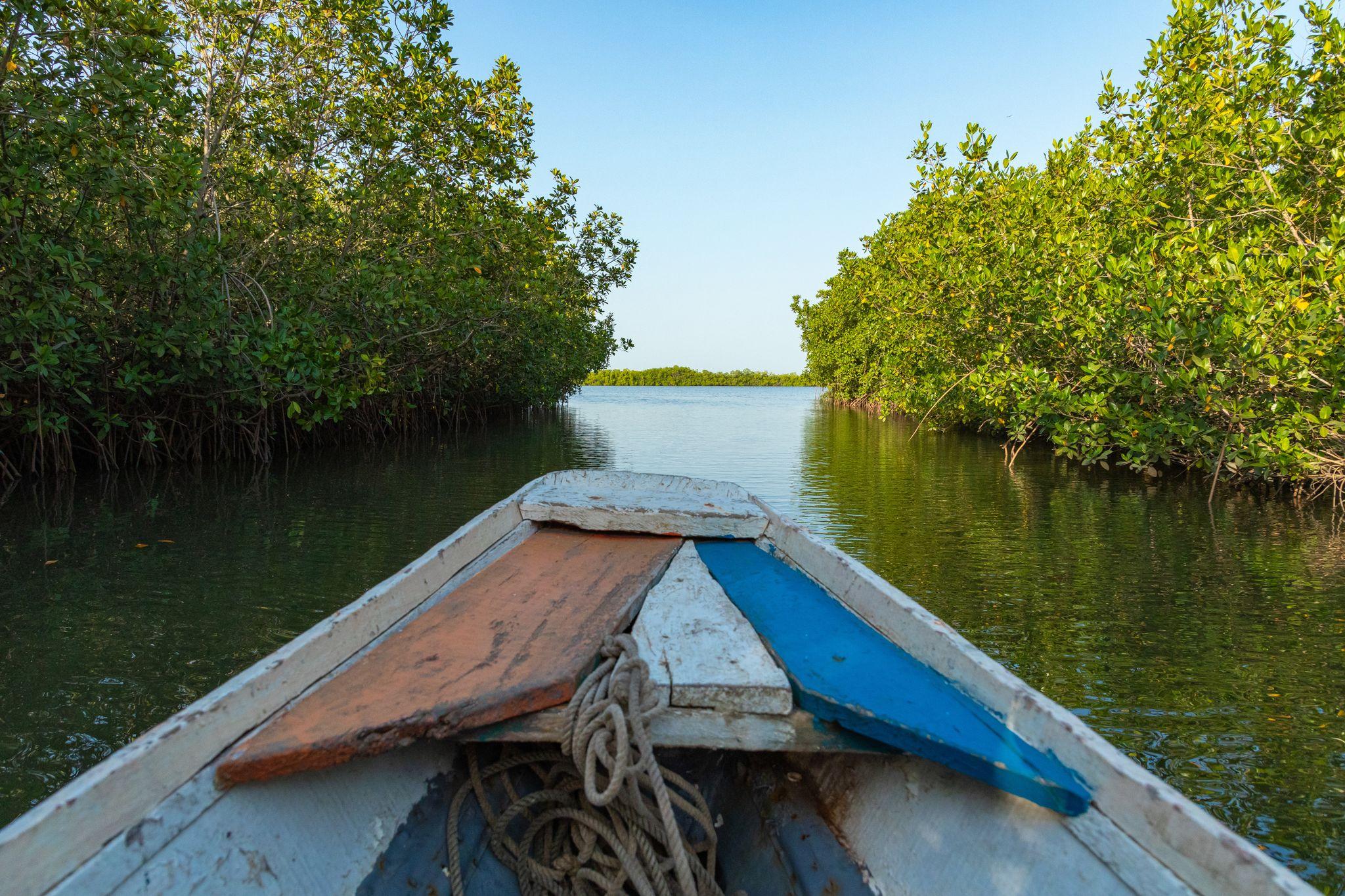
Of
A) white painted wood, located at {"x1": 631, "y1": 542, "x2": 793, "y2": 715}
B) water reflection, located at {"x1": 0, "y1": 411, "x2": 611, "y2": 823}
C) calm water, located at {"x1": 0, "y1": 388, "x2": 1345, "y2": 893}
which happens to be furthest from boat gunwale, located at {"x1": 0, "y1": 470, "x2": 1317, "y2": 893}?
water reflection, located at {"x1": 0, "y1": 411, "x2": 611, "y2": 823}

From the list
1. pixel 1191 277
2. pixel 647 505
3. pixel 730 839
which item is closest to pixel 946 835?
pixel 730 839

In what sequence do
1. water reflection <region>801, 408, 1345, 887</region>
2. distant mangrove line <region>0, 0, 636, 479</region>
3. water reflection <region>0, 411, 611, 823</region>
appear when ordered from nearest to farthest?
water reflection <region>801, 408, 1345, 887</region> → water reflection <region>0, 411, 611, 823</region> → distant mangrove line <region>0, 0, 636, 479</region>

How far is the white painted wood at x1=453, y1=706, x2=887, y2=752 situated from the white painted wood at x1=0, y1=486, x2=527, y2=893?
20.3 inches

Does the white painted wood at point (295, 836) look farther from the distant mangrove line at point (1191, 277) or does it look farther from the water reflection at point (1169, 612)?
the distant mangrove line at point (1191, 277)

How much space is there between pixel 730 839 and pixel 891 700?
0.64 m

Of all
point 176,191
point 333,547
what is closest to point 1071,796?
point 333,547

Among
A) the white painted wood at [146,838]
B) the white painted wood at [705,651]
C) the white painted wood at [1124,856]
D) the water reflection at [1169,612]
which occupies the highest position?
the white painted wood at [705,651]

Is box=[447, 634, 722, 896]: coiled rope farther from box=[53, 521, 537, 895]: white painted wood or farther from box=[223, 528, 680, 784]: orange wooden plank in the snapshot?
box=[53, 521, 537, 895]: white painted wood

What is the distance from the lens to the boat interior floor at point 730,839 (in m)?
1.69

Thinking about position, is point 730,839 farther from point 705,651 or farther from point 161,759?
point 161,759

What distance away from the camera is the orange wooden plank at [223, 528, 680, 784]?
1514mm

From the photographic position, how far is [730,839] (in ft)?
6.54

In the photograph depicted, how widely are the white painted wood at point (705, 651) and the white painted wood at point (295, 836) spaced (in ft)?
2.22

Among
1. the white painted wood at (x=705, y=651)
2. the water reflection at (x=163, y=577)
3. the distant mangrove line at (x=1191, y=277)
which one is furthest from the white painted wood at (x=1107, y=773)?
the distant mangrove line at (x=1191, y=277)
